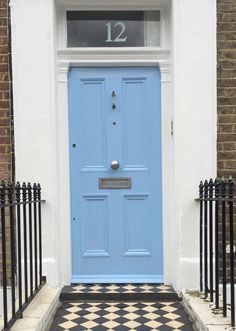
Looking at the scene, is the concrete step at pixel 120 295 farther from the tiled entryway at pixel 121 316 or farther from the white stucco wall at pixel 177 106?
the white stucco wall at pixel 177 106

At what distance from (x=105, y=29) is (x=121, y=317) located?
2880mm

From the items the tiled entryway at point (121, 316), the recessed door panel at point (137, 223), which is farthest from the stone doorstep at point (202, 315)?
the recessed door panel at point (137, 223)

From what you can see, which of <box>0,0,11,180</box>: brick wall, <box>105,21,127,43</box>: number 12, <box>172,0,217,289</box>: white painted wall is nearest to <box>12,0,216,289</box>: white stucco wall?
<box>172,0,217,289</box>: white painted wall

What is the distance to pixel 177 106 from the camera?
4.30 m

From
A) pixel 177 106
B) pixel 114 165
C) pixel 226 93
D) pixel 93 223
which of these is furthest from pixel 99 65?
pixel 93 223

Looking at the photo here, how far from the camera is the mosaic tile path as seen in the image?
12.1 ft

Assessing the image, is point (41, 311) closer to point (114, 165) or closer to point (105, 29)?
point (114, 165)

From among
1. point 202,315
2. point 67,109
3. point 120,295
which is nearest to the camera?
point 202,315

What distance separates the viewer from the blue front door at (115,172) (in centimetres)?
461

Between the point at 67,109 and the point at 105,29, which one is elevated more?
the point at 105,29

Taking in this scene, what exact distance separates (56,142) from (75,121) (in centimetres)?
36

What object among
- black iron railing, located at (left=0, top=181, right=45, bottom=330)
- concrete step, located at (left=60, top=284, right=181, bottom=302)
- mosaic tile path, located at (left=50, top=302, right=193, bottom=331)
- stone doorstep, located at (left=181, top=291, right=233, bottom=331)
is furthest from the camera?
concrete step, located at (left=60, top=284, right=181, bottom=302)

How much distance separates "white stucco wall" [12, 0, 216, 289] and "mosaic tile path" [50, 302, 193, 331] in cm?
37

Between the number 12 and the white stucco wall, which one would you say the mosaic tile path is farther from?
the number 12
